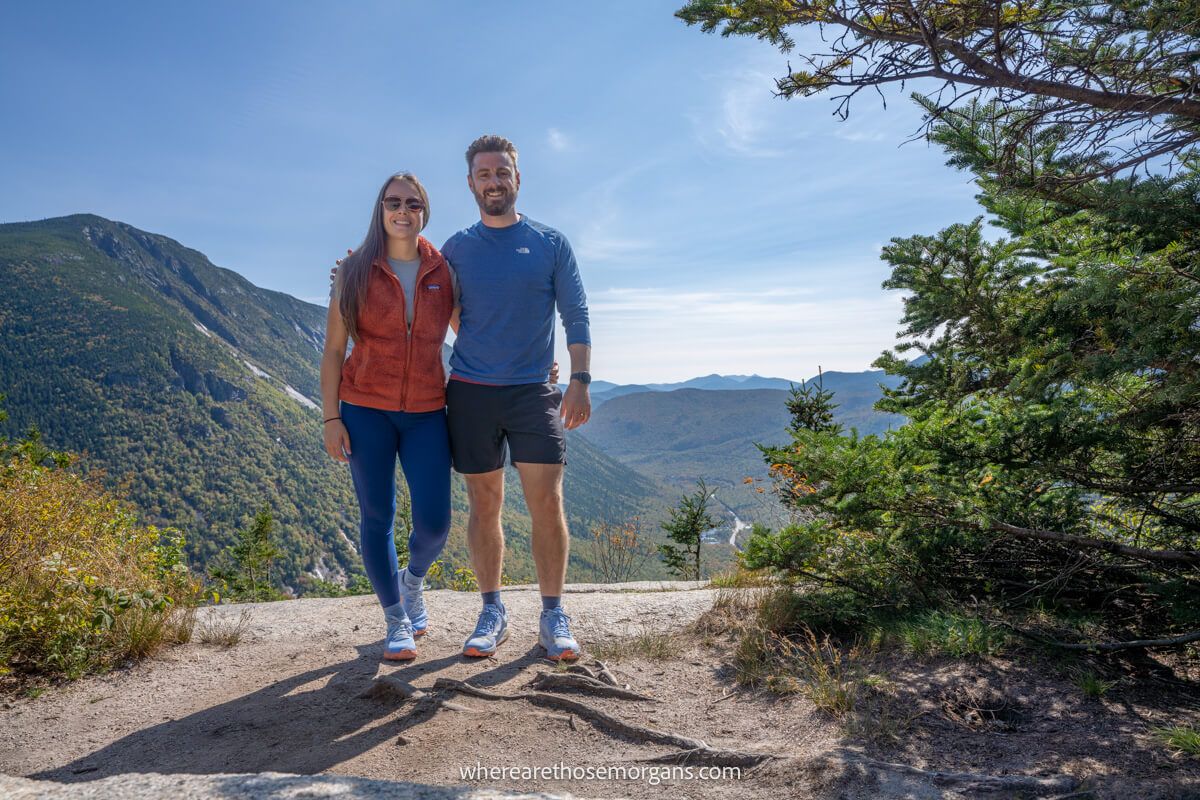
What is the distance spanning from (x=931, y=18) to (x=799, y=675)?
3034 millimetres

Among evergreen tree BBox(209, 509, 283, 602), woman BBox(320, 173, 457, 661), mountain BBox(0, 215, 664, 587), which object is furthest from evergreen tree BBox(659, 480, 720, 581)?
mountain BBox(0, 215, 664, 587)

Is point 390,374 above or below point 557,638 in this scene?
above

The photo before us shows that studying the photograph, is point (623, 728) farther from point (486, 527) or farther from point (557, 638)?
point (486, 527)

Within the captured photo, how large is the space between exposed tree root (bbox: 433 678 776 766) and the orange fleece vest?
143 centimetres

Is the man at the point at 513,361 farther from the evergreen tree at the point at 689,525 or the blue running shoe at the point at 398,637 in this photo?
the evergreen tree at the point at 689,525

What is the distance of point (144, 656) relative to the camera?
12.6ft

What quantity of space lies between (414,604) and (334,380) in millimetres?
1488

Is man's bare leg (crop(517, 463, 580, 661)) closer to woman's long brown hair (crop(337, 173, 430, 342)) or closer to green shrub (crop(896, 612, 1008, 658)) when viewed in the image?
woman's long brown hair (crop(337, 173, 430, 342))

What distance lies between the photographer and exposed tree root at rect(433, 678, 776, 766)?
2389 mm

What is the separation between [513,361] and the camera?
11.5ft

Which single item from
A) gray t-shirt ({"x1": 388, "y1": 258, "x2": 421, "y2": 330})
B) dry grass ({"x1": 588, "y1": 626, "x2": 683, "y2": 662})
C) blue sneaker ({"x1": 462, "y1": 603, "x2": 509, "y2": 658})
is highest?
gray t-shirt ({"x1": 388, "y1": 258, "x2": 421, "y2": 330})

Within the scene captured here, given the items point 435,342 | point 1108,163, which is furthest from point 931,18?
point 435,342

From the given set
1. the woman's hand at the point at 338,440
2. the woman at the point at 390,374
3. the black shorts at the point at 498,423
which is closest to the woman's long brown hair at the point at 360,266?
the woman at the point at 390,374

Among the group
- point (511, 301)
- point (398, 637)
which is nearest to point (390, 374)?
point (511, 301)
